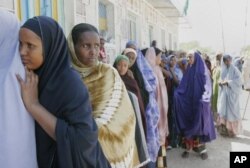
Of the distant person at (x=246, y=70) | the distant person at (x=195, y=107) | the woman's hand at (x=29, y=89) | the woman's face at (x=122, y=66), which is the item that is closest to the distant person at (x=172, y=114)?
the distant person at (x=195, y=107)

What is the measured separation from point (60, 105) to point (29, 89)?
0.42ft

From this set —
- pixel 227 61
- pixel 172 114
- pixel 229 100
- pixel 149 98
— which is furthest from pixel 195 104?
pixel 227 61

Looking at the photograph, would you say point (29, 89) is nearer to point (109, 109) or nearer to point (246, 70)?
point (109, 109)

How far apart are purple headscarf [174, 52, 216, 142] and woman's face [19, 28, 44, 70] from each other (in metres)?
3.71

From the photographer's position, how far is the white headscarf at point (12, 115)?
1161mm

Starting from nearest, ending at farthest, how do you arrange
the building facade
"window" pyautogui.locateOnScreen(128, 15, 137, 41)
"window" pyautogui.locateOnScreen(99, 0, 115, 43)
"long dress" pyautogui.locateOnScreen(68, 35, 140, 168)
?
1. "long dress" pyautogui.locateOnScreen(68, 35, 140, 168)
2. the building facade
3. "window" pyautogui.locateOnScreen(99, 0, 115, 43)
4. "window" pyautogui.locateOnScreen(128, 15, 137, 41)

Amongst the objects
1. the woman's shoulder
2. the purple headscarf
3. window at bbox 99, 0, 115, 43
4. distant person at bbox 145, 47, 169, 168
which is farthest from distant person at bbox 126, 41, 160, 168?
window at bbox 99, 0, 115, 43

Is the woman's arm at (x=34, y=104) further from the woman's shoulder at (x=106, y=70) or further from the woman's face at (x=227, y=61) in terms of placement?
the woman's face at (x=227, y=61)

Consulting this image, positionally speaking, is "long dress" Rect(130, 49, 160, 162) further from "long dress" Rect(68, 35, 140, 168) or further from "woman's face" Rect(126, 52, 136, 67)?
"long dress" Rect(68, 35, 140, 168)

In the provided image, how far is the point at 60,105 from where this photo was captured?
4.15 feet

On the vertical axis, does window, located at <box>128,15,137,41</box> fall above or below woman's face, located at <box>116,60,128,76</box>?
above

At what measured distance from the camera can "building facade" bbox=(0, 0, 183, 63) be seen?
2.84m

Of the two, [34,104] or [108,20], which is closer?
[34,104]

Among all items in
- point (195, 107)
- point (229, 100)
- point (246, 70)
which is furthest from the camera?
point (246, 70)
